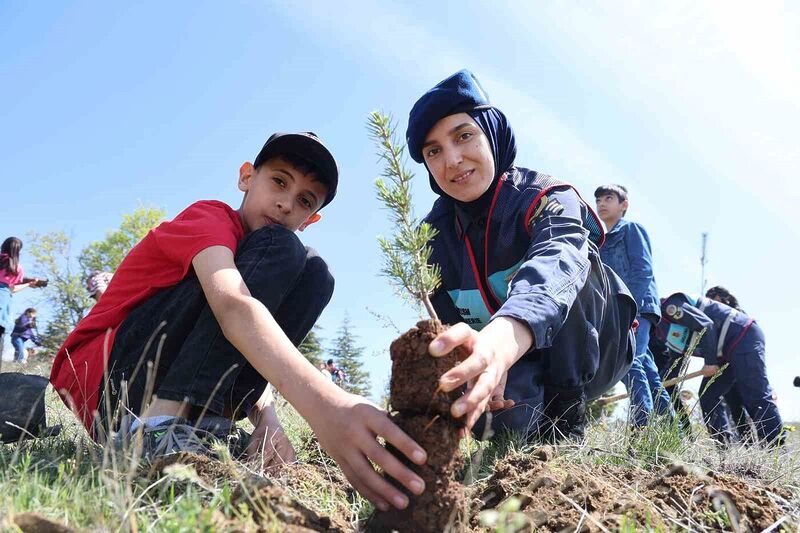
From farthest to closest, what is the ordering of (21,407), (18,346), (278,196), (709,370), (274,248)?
(18,346), (709,370), (278,196), (21,407), (274,248)

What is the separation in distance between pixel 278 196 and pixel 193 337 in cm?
86

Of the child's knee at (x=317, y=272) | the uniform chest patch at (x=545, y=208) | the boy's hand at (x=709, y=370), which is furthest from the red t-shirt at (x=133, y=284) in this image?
the boy's hand at (x=709, y=370)

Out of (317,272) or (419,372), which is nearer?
(419,372)

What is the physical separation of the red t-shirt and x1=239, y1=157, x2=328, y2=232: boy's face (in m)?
0.13

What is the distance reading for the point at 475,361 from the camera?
1.43m

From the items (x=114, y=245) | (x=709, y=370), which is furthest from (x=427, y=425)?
(x=114, y=245)

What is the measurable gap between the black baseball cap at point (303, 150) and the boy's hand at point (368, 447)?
159cm

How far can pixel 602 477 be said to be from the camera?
2008 millimetres

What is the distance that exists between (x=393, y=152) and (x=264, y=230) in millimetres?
840

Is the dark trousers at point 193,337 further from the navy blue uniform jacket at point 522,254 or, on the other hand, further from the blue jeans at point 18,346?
the blue jeans at point 18,346

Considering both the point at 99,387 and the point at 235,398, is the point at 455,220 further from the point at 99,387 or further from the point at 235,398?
the point at 99,387

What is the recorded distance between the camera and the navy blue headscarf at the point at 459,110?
2674 mm

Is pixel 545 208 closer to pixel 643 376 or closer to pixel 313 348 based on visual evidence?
pixel 643 376

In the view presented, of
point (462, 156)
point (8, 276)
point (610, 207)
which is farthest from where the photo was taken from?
point (8, 276)
